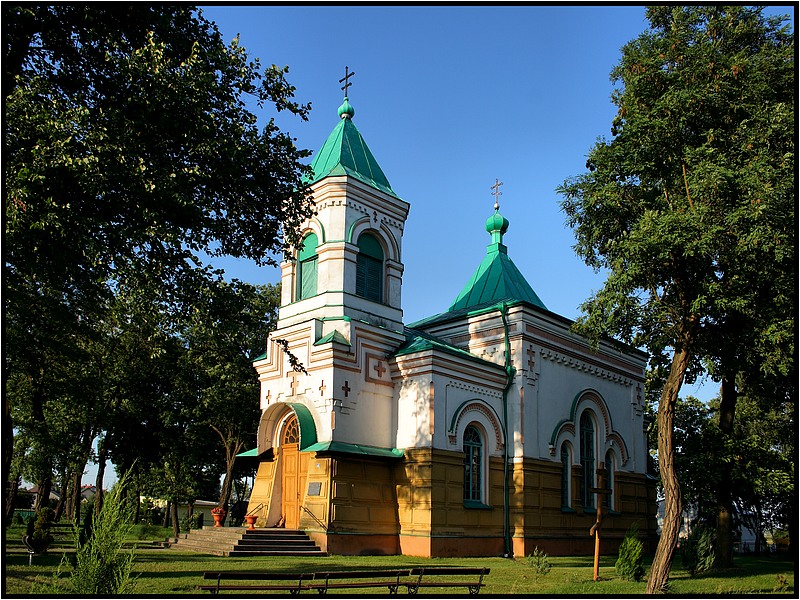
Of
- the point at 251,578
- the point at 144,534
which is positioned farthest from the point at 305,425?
the point at 144,534

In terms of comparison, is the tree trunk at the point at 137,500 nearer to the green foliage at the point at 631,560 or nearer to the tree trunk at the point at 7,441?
the tree trunk at the point at 7,441

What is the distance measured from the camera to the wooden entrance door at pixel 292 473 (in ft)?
67.1

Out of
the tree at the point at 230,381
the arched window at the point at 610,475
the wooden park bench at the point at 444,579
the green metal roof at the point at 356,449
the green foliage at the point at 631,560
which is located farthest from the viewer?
the tree at the point at 230,381

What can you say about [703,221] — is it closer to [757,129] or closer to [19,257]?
[757,129]

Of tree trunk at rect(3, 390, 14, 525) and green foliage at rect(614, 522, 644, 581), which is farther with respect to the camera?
green foliage at rect(614, 522, 644, 581)

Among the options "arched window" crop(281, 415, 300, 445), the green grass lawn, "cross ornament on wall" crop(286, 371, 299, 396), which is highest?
"cross ornament on wall" crop(286, 371, 299, 396)

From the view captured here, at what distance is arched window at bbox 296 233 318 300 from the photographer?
22.3 meters

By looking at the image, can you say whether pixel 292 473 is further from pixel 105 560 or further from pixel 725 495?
pixel 105 560

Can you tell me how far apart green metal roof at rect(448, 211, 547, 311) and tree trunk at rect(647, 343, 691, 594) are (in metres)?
10.7

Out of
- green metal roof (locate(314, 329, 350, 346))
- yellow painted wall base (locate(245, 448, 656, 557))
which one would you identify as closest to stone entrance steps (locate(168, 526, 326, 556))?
yellow painted wall base (locate(245, 448, 656, 557))

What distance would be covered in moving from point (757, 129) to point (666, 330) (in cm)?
447

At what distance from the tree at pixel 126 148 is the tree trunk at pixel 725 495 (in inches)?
484

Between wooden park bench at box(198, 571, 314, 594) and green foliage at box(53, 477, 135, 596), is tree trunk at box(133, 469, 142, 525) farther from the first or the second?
green foliage at box(53, 477, 135, 596)

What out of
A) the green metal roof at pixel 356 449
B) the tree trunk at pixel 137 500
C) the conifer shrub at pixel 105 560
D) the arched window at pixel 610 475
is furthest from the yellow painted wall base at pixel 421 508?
the tree trunk at pixel 137 500
